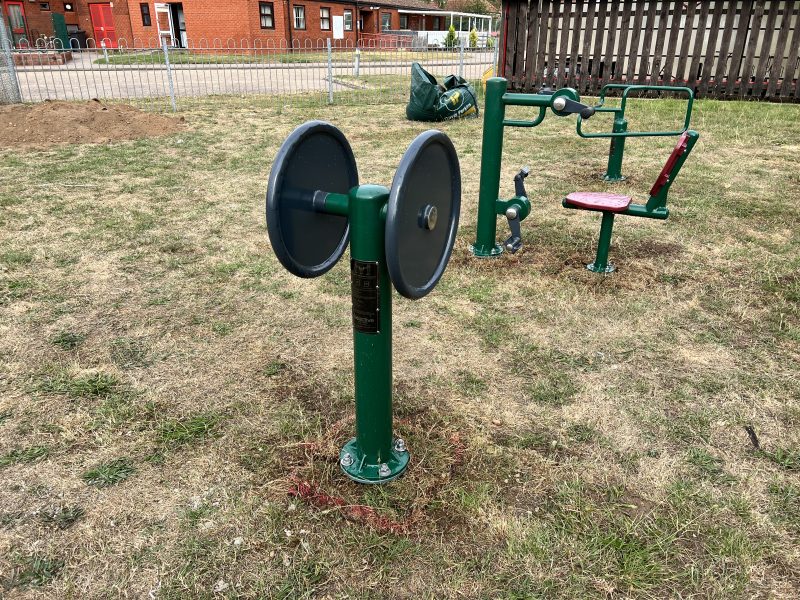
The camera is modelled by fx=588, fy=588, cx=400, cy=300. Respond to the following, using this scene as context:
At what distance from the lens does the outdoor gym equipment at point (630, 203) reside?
145 inches

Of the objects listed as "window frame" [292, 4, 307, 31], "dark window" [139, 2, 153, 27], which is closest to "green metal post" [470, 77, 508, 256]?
"window frame" [292, 4, 307, 31]

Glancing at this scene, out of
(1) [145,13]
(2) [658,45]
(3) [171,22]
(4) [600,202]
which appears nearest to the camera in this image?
(4) [600,202]

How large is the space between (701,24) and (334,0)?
89.9 feet

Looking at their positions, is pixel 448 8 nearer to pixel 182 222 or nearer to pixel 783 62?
pixel 783 62

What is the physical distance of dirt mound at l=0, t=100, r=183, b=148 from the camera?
8391 millimetres

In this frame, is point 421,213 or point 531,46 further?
point 531,46

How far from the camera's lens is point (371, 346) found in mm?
2098

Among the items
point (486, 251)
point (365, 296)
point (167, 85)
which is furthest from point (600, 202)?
point (167, 85)

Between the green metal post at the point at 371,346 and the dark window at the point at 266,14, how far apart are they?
30958mm

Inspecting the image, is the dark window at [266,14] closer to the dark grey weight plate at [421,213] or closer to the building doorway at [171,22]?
the building doorway at [171,22]

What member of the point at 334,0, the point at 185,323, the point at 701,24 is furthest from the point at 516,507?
the point at 334,0

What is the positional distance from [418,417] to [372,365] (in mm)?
660

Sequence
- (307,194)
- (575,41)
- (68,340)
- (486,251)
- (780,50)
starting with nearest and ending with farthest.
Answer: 1. (307,194)
2. (68,340)
3. (486,251)
4. (780,50)
5. (575,41)

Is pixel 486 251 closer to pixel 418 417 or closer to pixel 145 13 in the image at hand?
pixel 418 417
